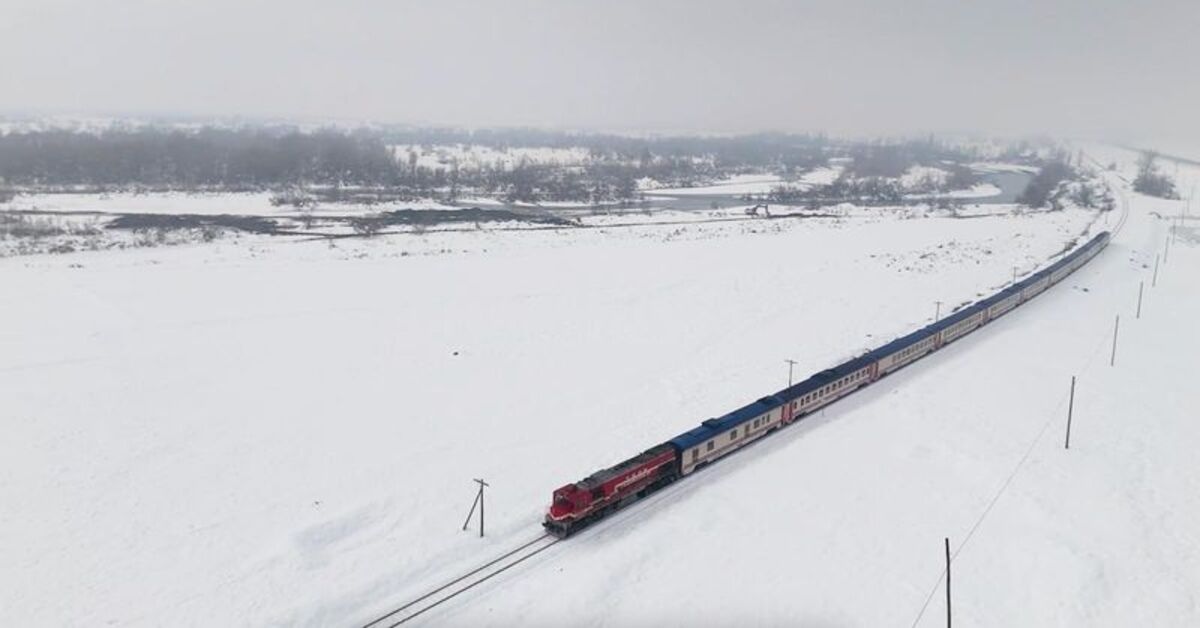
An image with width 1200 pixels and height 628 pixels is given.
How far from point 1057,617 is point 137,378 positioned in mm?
37360

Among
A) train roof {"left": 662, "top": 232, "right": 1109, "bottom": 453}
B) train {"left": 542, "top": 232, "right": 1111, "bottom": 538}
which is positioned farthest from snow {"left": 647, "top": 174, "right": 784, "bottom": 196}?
train {"left": 542, "top": 232, "right": 1111, "bottom": 538}

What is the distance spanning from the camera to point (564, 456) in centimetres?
A: 2888

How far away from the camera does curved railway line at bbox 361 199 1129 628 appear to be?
19.7 m

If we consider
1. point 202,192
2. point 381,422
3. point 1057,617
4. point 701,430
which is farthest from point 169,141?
point 1057,617

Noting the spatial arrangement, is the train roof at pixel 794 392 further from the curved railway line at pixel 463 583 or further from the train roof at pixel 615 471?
the curved railway line at pixel 463 583

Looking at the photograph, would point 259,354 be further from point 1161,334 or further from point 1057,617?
point 1161,334

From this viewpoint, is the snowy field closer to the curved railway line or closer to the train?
the curved railway line

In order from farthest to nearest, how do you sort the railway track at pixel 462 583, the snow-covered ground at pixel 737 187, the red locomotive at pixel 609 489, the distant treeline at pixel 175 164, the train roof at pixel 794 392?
the snow-covered ground at pixel 737 187
the distant treeline at pixel 175 164
the train roof at pixel 794 392
the red locomotive at pixel 609 489
the railway track at pixel 462 583

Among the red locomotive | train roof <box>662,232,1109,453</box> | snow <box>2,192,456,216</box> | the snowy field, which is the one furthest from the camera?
snow <box>2,192,456,216</box>

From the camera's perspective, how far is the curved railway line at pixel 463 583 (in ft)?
64.7

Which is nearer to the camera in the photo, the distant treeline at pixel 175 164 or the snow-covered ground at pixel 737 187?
the distant treeline at pixel 175 164

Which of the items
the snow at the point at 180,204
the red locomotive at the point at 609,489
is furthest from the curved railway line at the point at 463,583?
the snow at the point at 180,204

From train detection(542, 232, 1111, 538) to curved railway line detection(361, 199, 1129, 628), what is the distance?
2.57 feet

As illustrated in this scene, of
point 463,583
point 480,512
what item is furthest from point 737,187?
point 463,583
